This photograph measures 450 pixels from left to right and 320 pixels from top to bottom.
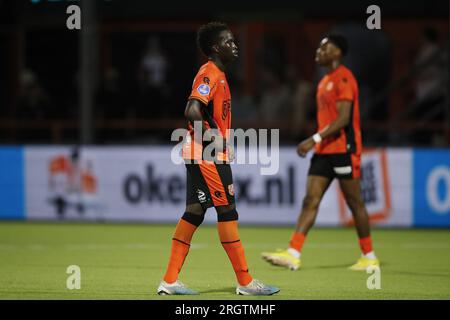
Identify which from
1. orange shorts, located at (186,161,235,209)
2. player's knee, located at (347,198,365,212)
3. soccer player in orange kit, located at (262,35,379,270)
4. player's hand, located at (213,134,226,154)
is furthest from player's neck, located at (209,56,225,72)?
player's knee, located at (347,198,365,212)

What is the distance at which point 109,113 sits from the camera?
21578mm

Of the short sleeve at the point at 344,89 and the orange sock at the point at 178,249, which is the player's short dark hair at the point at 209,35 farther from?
the short sleeve at the point at 344,89

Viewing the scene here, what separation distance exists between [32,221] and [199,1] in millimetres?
7866

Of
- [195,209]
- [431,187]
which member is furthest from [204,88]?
[431,187]

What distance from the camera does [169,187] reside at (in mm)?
18156

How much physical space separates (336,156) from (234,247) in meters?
2.95

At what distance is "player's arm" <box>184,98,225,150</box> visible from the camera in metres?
9.36

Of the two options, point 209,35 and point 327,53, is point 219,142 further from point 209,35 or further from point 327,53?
point 327,53

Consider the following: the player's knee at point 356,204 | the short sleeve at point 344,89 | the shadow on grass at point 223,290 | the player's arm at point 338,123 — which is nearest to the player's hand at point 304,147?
the player's arm at point 338,123

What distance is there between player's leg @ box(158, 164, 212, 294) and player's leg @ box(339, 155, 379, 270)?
2.98 metres

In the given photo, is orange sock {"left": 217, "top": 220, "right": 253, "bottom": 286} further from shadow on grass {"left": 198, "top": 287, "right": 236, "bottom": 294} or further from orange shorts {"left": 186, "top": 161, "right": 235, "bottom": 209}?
shadow on grass {"left": 198, "top": 287, "right": 236, "bottom": 294}

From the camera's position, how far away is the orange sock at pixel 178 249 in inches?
383

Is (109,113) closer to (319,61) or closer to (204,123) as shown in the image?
(319,61)

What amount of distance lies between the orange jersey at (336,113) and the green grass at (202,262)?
4.44 feet
